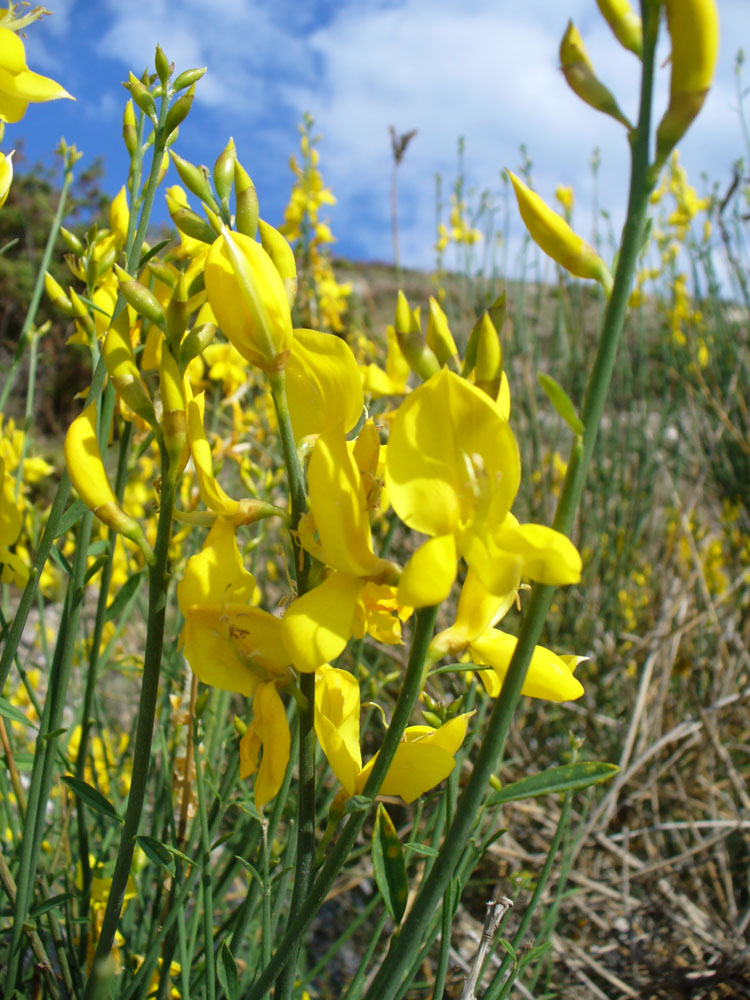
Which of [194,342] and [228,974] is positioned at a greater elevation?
[194,342]

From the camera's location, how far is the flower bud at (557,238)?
0.39 meters

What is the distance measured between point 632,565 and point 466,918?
52.7 inches

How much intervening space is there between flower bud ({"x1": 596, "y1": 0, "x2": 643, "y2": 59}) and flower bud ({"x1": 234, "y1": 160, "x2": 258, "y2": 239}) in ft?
0.79

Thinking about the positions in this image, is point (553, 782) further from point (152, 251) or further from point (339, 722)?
point (152, 251)

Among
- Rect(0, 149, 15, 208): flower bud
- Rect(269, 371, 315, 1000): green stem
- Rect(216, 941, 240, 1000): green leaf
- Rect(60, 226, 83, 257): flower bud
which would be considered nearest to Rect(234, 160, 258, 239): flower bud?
Rect(269, 371, 315, 1000): green stem

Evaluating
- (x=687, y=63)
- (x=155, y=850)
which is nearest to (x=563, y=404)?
(x=687, y=63)

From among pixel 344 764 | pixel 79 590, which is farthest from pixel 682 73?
pixel 79 590

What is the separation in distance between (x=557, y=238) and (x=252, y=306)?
0.17 meters

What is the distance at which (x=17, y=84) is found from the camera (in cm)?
56

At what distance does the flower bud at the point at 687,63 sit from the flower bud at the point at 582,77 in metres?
0.03

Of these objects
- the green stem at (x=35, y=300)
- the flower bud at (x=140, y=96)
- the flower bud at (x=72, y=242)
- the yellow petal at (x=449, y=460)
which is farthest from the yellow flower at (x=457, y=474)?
the green stem at (x=35, y=300)

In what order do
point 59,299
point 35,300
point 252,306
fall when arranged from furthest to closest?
point 35,300 → point 59,299 → point 252,306

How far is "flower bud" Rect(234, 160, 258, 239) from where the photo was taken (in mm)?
507

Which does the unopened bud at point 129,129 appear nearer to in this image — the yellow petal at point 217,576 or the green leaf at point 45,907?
the yellow petal at point 217,576
